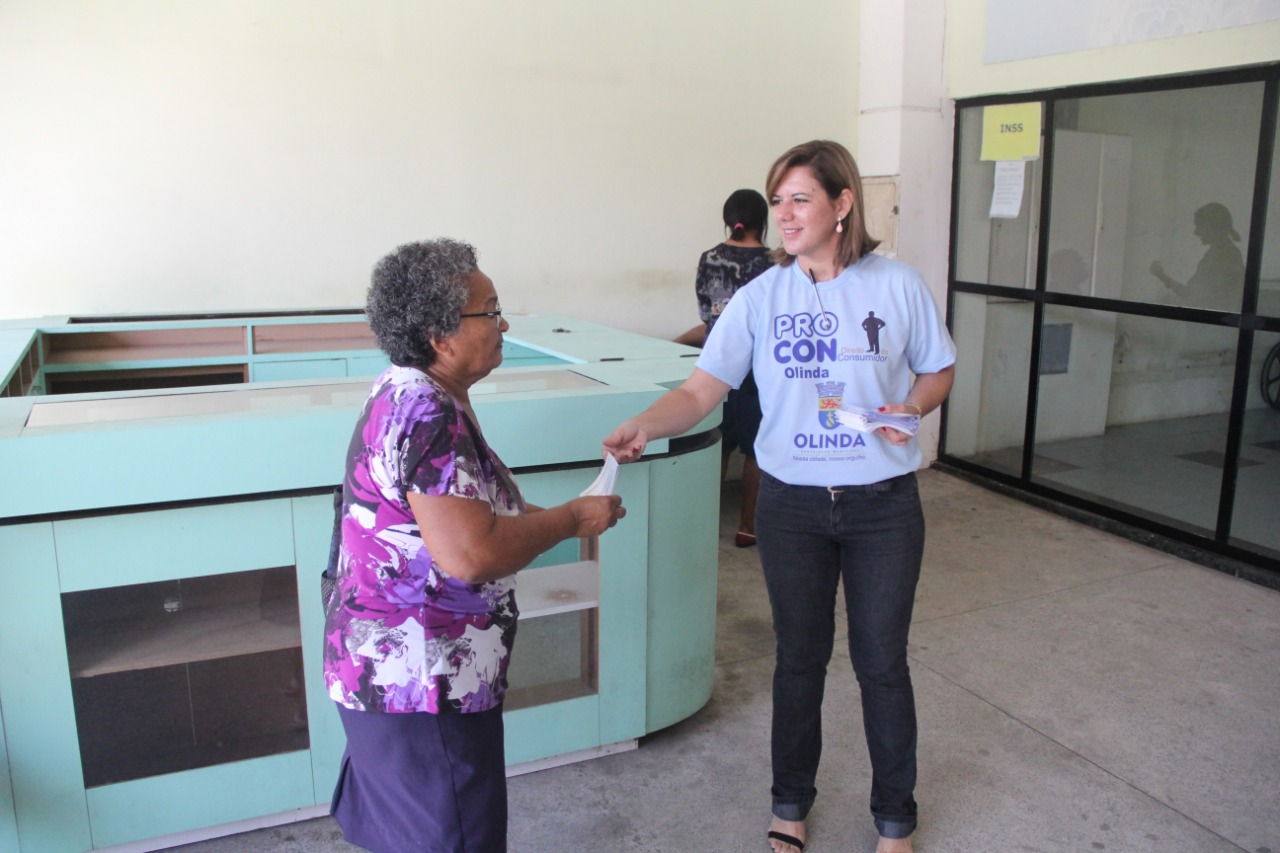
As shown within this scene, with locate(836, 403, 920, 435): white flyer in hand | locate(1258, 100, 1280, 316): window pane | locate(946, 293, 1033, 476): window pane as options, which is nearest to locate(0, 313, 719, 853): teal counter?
locate(836, 403, 920, 435): white flyer in hand

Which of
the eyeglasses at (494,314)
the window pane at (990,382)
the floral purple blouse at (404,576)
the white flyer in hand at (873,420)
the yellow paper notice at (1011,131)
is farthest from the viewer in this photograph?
the window pane at (990,382)

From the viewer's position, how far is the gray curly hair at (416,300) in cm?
147

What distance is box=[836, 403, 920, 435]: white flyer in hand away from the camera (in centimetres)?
189

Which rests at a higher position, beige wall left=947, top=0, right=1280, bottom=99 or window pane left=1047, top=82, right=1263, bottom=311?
beige wall left=947, top=0, right=1280, bottom=99

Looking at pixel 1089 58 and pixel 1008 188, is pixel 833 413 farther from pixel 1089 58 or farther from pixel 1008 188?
pixel 1008 188

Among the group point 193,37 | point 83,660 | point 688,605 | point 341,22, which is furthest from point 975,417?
point 83,660

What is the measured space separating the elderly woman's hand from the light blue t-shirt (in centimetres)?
50

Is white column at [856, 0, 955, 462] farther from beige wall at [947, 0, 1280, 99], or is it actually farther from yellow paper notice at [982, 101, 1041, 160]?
yellow paper notice at [982, 101, 1041, 160]

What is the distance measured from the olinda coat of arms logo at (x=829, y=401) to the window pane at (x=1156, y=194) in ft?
9.22

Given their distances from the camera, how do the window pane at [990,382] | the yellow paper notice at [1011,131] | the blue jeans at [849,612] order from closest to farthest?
the blue jeans at [849,612]
the yellow paper notice at [1011,131]
the window pane at [990,382]

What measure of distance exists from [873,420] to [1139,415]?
359 centimetres

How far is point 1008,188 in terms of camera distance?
4.91 metres

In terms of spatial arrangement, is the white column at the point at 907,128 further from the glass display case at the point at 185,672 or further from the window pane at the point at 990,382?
the glass display case at the point at 185,672

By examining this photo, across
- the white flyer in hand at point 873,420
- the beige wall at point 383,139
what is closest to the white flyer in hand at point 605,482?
the white flyer in hand at point 873,420
